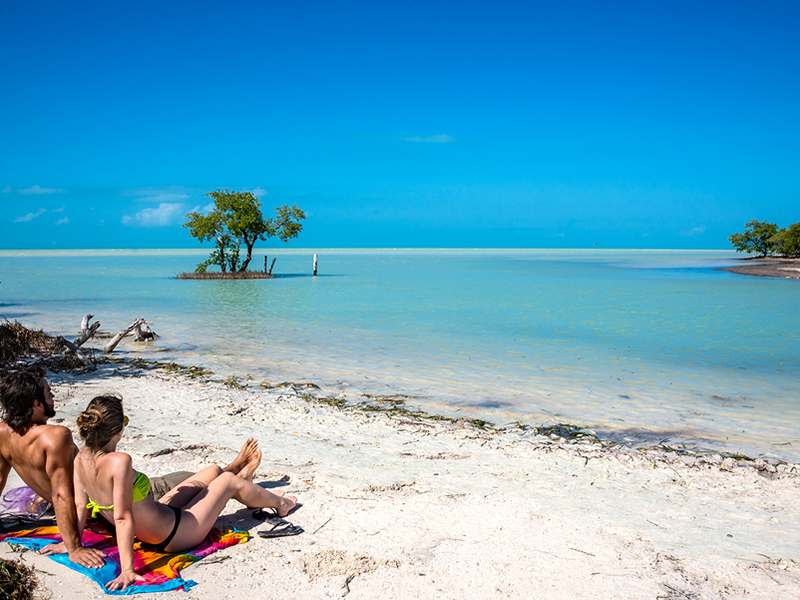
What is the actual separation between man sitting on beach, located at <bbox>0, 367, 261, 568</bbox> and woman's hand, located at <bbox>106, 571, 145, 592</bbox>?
0.28 m

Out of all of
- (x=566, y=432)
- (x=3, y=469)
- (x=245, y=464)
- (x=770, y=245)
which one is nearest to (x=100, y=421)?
(x=3, y=469)

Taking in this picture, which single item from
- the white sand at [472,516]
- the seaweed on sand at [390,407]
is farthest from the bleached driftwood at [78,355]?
the seaweed on sand at [390,407]

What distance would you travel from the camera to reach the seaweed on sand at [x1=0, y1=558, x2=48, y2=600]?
3.48 meters

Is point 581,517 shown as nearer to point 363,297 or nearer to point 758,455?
point 758,455

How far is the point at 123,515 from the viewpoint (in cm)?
359

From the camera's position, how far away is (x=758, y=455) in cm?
714

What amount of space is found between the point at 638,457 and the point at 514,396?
347 cm

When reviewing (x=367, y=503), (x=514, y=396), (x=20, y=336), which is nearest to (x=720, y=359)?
(x=514, y=396)

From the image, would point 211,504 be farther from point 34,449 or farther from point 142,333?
point 142,333

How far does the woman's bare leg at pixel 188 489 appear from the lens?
13.9 ft

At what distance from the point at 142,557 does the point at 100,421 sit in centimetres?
109

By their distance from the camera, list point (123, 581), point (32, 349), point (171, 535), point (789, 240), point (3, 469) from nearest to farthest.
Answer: point (123, 581) < point (171, 535) < point (3, 469) < point (32, 349) < point (789, 240)

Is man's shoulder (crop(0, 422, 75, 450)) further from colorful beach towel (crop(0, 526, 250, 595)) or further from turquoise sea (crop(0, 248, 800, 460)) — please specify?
turquoise sea (crop(0, 248, 800, 460))

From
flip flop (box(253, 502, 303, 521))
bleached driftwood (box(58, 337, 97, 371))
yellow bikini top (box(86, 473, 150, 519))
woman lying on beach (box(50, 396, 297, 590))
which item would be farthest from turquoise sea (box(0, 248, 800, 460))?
yellow bikini top (box(86, 473, 150, 519))
